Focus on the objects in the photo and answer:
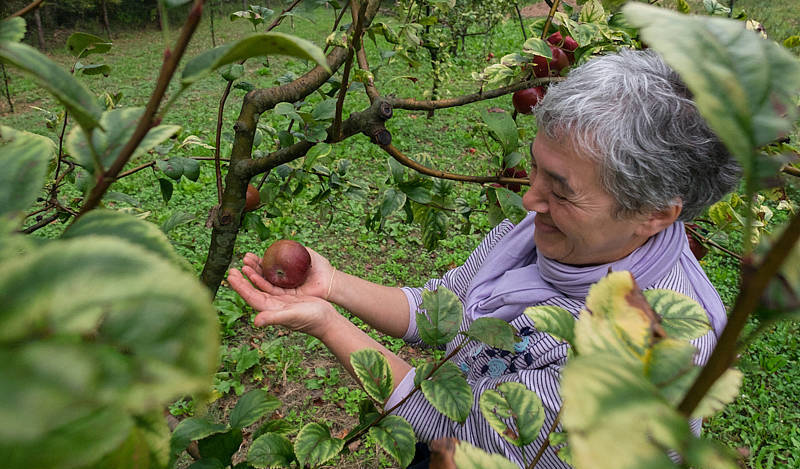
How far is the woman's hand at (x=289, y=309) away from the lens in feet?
4.30

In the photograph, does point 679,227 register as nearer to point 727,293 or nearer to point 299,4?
point 299,4

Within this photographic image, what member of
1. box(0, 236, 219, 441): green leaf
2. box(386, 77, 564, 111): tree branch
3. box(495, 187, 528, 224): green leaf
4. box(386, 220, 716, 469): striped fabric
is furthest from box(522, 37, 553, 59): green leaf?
box(0, 236, 219, 441): green leaf

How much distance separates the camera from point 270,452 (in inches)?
34.5

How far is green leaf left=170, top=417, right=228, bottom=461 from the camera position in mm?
758

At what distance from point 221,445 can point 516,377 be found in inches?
26.7

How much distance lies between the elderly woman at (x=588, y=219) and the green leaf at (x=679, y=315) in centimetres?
67

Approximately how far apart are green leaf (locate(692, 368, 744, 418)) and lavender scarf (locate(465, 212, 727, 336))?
2.67 feet

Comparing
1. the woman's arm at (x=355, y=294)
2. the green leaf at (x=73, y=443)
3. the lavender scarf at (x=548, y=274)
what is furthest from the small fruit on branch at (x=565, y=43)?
the green leaf at (x=73, y=443)

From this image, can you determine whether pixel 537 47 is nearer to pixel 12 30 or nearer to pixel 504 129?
pixel 504 129

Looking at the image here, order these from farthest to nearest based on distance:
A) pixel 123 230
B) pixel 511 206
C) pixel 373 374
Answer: pixel 511 206
pixel 373 374
pixel 123 230

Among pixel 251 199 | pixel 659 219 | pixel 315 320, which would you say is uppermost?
pixel 659 219

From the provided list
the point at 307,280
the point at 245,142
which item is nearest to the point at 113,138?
the point at 245,142

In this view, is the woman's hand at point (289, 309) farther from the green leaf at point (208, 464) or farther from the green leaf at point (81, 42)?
the green leaf at point (81, 42)

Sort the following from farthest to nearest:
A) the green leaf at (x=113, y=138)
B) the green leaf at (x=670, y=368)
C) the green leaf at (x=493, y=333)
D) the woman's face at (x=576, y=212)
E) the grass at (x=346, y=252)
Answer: the grass at (x=346, y=252) < the woman's face at (x=576, y=212) < the green leaf at (x=493, y=333) < the green leaf at (x=113, y=138) < the green leaf at (x=670, y=368)
